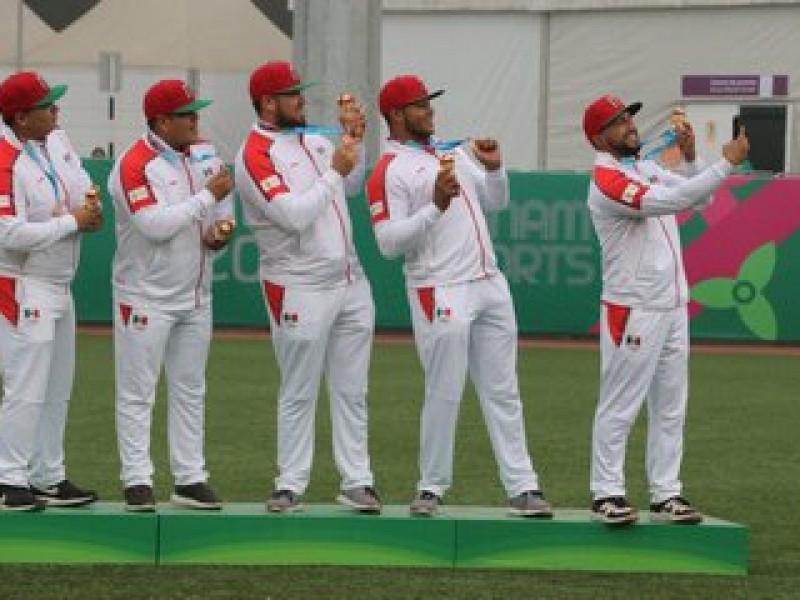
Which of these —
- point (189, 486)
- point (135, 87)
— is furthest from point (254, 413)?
point (135, 87)

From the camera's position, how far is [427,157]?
11312mm

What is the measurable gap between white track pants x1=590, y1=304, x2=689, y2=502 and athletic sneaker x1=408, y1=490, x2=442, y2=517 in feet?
2.65

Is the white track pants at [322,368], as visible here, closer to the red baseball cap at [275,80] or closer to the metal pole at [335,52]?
the red baseball cap at [275,80]

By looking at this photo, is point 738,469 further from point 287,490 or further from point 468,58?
point 468,58

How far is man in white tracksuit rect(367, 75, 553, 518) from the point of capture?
11.2m

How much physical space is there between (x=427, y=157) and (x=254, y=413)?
706 centimetres

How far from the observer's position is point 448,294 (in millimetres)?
11156

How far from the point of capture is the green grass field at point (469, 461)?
1052 centimetres

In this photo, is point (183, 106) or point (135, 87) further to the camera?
point (135, 87)

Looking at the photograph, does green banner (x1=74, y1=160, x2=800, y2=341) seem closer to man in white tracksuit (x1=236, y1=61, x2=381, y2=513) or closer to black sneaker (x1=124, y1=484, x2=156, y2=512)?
man in white tracksuit (x1=236, y1=61, x2=381, y2=513)

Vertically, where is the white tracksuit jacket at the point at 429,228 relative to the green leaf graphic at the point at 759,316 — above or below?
above

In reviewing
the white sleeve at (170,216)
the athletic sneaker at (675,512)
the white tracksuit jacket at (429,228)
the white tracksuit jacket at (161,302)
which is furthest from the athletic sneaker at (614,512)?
the white sleeve at (170,216)

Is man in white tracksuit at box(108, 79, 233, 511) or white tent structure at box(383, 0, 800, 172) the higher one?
white tent structure at box(383, 0, 800, 172)

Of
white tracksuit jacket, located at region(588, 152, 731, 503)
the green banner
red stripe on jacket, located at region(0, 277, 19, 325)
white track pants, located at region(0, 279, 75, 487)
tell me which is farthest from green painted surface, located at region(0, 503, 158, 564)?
the green banner
